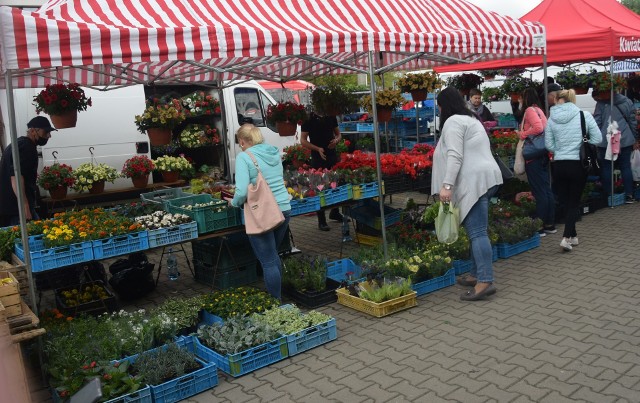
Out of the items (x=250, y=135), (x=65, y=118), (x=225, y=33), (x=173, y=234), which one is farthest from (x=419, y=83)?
(x=65, y=118)

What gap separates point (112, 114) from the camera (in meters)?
10.0

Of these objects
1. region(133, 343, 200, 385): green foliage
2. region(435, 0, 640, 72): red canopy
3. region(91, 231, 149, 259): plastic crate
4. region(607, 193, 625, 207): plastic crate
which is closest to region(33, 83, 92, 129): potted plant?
region(91, 231, 149, 259): plastic crate

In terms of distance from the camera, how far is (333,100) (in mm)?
8180

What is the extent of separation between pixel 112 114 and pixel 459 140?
6335mm

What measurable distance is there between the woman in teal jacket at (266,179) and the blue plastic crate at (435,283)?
1.45m

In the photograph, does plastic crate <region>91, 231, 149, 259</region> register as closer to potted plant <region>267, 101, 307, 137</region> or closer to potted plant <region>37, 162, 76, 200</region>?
potted plant <region>267, 101, 307, 137</region>

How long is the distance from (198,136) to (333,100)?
3520 mm

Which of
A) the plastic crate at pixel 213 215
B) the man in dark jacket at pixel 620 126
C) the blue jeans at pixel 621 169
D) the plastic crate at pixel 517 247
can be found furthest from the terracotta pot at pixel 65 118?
the blue jeans at pixel 621 169

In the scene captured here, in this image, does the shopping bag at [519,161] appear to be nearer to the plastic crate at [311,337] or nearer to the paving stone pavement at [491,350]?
the paving stone pavement at [491,350]

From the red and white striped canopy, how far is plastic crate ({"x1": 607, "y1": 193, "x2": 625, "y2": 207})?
10.5 feet

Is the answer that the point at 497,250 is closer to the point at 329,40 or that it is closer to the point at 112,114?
the point at 329,40

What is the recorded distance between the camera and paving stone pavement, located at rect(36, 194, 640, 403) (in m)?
4.31

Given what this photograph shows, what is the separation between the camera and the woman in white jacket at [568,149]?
7406 mm

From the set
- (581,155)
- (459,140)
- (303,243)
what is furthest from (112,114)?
(581,155)
